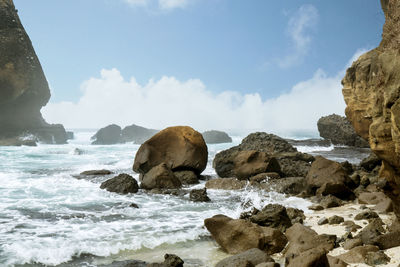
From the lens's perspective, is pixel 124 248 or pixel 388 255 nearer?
pixel 388 255

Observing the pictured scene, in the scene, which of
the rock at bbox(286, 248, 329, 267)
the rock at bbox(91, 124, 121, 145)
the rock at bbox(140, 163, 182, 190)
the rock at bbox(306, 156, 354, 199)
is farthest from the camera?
the rock at bbox(91, 124, 121, 145)

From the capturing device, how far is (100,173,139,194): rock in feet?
32.4

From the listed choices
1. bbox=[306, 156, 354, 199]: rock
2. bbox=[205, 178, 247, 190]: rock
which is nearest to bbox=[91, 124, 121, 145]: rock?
bbox=[205, 178, 247, 190]: rock

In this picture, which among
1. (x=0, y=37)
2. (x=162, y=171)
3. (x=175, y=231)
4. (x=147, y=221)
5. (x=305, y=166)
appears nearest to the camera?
(x=175, y=231)

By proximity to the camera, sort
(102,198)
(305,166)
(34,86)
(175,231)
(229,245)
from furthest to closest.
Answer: (34,86) < (305,166) < (102,198) < (175,231) < (229,245)

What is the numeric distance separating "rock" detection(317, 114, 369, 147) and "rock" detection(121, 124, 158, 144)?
39.7 meters

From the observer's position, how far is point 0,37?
36.2 meters

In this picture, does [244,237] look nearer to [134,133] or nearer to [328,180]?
[328,180]

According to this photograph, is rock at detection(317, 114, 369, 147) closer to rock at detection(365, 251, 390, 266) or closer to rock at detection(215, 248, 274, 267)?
rock at detection(365, 251, 390, 266)

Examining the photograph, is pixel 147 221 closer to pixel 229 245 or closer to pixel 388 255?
pixel 229 245

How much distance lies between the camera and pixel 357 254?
3854mm

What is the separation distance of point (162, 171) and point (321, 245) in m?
6.89

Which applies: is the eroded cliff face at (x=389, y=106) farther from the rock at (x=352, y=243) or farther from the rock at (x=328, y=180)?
the rock at (x=328, y=180)


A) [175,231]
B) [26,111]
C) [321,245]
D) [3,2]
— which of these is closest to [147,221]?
[175,231]
